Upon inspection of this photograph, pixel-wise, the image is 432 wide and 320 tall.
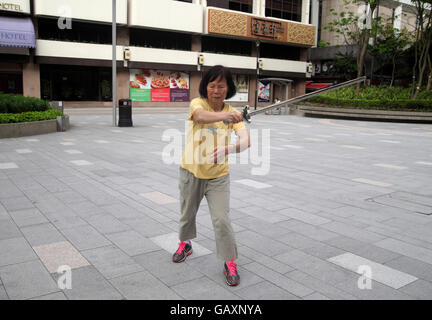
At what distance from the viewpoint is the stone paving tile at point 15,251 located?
12.6 ft

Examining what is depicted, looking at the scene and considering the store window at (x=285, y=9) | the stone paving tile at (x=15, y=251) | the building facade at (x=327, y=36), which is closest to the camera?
the stone paving tile at (x=15, y=251)

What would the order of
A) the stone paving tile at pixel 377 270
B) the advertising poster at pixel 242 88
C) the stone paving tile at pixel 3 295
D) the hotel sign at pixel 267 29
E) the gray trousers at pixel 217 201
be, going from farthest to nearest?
1. the advertising poster at pixel 242 88
2. the hotel sign at pixel 267 29
3. the stone paving tile at pixel 377 270
4. the gray trousers at pixel 217 201
5. the stone paving tile at pixel 3 295

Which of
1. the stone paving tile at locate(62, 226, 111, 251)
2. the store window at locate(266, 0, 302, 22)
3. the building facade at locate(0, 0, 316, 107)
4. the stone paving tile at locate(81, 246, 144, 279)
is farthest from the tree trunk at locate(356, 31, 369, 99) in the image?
the stone paving tile at locate(81, 246, 144, 279)

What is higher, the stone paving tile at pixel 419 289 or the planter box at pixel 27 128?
the planter box at pixel 27 128

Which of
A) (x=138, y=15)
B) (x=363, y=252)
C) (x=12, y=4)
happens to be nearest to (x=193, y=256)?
(x=363, y=252)

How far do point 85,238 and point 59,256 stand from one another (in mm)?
518

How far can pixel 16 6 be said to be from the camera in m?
26.8

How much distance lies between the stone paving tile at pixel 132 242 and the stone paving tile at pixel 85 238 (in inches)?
4.4

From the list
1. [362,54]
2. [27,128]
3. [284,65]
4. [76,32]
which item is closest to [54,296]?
[27,128]

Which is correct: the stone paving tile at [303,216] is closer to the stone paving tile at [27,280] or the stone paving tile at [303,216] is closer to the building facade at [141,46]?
the stone paving tile at [27,280]

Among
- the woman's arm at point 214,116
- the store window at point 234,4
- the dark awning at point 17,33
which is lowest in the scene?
the woman's arm at point 214,116

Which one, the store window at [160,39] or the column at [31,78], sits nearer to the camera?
the column at [31,78]

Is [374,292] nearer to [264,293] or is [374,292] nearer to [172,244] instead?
[264,293]

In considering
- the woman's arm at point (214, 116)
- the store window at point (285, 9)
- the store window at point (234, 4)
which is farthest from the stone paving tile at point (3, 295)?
the store window at point (285, 9)
